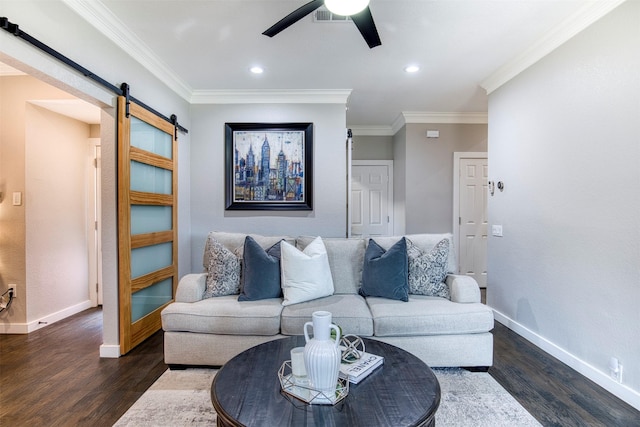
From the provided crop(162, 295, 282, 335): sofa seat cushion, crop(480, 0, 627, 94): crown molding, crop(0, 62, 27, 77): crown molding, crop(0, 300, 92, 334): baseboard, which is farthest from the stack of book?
crop(0, 62, 27, 77): crown molding

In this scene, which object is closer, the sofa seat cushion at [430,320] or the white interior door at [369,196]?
the sofa seat cushion at [430,320]

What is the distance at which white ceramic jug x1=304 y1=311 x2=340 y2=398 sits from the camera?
1.24 m

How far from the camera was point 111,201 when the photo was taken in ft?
8.66

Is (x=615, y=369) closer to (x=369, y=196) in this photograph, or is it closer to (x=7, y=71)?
(x=369, y=196)

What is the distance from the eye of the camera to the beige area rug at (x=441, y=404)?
5.93 feet

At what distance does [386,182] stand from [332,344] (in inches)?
180

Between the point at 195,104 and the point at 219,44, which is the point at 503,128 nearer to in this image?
the point at 219,44

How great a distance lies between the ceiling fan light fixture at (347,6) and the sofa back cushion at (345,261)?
5.88 ft

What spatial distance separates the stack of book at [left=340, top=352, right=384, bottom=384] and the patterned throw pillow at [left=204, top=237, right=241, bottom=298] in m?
1.42

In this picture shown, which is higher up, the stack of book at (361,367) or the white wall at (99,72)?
the white wall at (99,72)

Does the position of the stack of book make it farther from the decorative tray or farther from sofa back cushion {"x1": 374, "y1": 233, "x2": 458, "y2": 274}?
sofa back cushion {"x1": 374, "y1": 233, "x2": 458, "y2": 274}

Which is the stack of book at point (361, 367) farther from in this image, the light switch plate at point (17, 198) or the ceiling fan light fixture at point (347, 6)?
the light switch plate at point (17, 198)

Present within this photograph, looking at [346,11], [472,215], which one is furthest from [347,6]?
[472,215]

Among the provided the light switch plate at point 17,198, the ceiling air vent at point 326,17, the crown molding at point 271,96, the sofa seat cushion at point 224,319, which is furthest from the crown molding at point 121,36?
the sofa seat cushion at point 224,319
